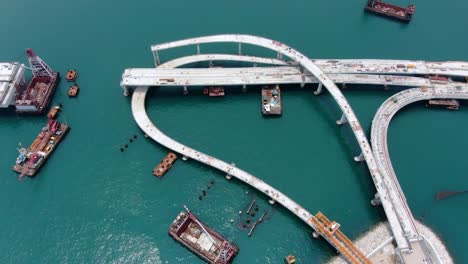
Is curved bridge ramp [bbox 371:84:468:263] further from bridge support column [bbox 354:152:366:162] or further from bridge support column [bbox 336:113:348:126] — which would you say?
bridge support column [bbox 336:113:348:126]

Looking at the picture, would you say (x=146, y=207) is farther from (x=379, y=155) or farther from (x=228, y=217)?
(x=379, y=155)

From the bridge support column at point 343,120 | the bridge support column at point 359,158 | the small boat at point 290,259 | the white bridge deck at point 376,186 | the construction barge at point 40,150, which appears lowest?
the small boat at point 290,259

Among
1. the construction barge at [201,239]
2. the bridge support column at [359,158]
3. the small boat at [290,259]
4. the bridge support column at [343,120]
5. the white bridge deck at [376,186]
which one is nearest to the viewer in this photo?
the white bridge deck at [376,186]

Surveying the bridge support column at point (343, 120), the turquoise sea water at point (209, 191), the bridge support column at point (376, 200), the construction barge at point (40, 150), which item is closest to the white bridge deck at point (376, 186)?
the bridge support column at point (343, 120)

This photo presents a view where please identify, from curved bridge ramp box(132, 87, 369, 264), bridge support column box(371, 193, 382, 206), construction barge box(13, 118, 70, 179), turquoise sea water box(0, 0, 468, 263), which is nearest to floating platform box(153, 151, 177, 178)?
turquoise sea water box(0, 0, 468, 263)

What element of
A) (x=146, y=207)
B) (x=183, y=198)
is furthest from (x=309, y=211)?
(x=146, y=207)

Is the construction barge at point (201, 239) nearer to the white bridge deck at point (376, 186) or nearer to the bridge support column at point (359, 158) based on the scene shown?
the white bridge deck at point (376, 186)
